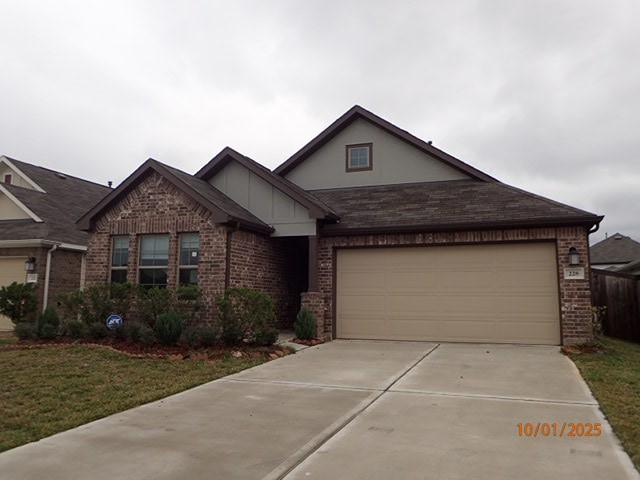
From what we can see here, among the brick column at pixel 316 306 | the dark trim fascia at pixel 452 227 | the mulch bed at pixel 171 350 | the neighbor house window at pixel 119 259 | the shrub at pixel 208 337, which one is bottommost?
the mulch bed at pixel 171 350

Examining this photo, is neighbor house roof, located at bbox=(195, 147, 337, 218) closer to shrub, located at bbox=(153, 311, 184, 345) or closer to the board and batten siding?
the board and batten siding

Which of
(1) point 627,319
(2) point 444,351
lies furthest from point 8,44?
(1) point 627,319

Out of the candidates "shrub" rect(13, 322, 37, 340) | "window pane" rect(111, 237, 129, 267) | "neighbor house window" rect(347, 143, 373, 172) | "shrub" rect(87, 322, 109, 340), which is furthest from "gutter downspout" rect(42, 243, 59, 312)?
"neighbor house window" rect(347, 143, 373, 172)

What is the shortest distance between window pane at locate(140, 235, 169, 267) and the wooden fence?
12.6m

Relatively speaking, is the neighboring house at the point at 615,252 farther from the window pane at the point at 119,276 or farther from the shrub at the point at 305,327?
the window pane at the point at 119,276

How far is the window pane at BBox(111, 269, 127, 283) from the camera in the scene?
41.4 ft

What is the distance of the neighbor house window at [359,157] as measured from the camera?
1569 centimetres

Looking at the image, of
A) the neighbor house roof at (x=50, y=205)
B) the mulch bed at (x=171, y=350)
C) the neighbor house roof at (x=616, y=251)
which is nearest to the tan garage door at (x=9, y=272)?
the neighbor house roof at (x=50, y=205)

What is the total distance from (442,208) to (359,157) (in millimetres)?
3978

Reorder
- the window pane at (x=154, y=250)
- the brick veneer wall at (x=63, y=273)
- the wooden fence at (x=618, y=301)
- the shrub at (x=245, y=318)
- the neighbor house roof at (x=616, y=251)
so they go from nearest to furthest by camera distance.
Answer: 1. the shrub at (x=245, y=318)
2. the window pane at (x=154, y=250)
3. the wooden fence at (x=618, y=301)
4. the brick veneer wall at (x=63, y=273)
5. the neighbor house roof at (x=616, y=251)

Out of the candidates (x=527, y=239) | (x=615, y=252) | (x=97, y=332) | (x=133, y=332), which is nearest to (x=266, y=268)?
(x=133, y=332)

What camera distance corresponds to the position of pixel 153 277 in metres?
12.3

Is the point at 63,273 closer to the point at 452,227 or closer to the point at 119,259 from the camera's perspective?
the point at 119,259

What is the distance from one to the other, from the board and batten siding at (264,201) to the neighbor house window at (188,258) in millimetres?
2067
